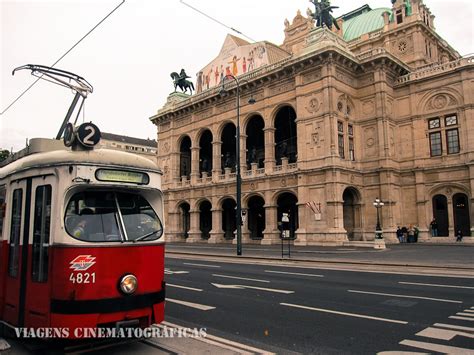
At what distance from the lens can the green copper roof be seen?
49487 millimetres

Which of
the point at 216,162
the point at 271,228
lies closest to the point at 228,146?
the point at 216,162

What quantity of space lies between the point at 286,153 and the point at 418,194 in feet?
46.7

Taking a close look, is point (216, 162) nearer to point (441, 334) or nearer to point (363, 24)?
point (363, 24)

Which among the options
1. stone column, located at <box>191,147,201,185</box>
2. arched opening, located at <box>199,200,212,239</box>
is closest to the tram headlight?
stone column, located at <box>191,147,201,185</box>

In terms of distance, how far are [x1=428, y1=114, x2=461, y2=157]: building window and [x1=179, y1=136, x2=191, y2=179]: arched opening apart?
28918 mm

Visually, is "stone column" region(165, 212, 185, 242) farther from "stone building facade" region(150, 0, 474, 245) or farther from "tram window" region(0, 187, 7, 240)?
"tram window" region(0, 187, 7, 240)

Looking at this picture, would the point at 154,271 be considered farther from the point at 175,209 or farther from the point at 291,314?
the point at 175,209

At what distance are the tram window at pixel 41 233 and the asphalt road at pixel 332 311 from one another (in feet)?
9.66

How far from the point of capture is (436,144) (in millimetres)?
36094

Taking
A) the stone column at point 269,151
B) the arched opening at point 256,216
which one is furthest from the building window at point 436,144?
the arched opening at point 256,216

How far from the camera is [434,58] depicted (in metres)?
45.4

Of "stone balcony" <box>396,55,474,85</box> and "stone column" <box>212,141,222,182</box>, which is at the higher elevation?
"stone balcony" <box>396,55,474,85</box>

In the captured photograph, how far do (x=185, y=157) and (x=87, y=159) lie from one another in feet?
156

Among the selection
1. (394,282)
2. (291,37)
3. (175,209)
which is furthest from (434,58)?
(394,282)
